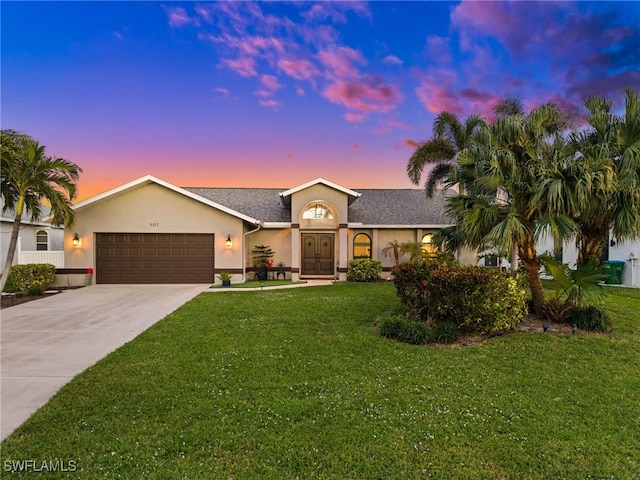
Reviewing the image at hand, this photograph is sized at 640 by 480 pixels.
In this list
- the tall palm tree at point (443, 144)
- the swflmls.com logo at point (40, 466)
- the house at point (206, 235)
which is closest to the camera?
the swflmls.com logo at point (40, 466)

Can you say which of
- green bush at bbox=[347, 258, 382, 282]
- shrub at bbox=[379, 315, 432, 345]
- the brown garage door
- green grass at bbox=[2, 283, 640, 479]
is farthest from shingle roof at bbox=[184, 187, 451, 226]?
green grass at bbox=[2, 283, 640, 479]

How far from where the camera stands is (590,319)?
7141 mm

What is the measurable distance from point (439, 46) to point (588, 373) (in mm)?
12069

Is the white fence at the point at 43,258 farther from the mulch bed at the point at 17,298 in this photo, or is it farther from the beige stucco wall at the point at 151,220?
the mulch bed at the point at 17,298

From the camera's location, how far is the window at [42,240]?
1844cm

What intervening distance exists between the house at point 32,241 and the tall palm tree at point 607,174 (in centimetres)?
1847

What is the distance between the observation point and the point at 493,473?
2.69m

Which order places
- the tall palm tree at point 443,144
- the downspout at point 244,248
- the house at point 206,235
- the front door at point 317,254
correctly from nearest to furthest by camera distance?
the house at point 206,235 → the tall palm tree at point 443,144 → the downspout at point 244,248 → the front door at point 317,254

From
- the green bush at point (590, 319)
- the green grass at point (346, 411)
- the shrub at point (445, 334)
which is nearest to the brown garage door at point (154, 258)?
the green grass at point (346, 411)

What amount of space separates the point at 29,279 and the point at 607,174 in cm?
1740

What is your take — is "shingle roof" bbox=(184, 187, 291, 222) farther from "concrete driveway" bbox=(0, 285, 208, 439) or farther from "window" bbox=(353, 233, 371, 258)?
"concrete driveway" bbox=(0, 285, 208, 439)

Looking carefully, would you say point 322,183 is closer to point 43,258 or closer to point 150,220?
point 150,220

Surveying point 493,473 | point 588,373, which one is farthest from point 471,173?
point 493,473

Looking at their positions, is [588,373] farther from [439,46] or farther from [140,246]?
[140,246]
